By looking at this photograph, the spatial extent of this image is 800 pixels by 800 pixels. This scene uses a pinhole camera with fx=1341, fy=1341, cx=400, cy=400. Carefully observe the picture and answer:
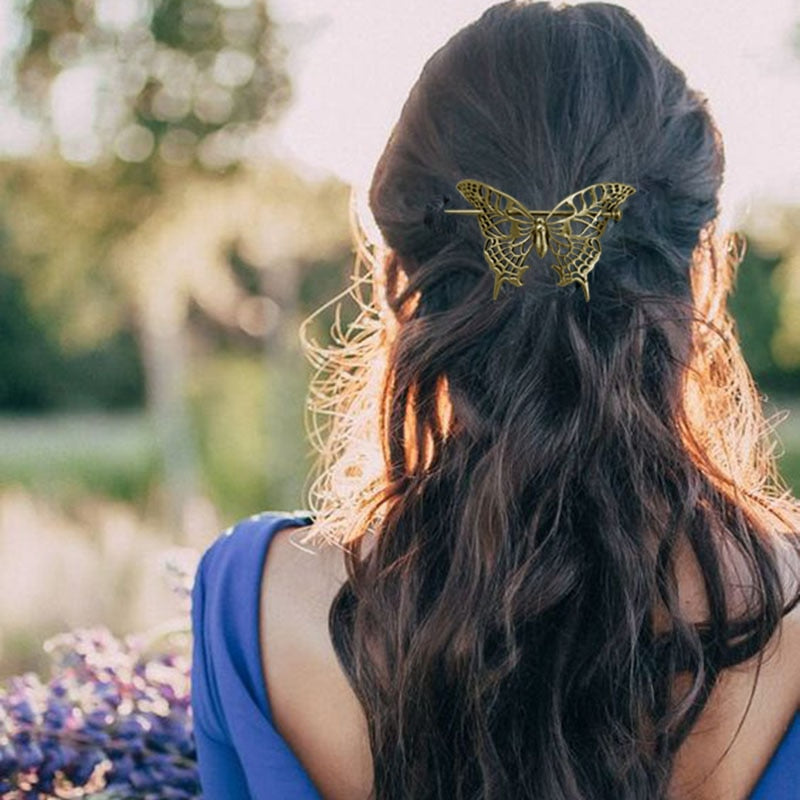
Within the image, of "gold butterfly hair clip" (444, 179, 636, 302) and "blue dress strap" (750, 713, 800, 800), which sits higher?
"gold butterfly hair clip" (444, 179, 636, 302)

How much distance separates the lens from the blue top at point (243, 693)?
1542 millimetres

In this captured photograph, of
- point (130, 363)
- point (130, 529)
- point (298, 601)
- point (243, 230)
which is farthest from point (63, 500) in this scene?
point (130, 363)

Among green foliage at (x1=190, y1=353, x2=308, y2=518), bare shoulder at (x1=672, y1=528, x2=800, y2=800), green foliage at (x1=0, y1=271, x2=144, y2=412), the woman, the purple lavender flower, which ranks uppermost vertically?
the woman

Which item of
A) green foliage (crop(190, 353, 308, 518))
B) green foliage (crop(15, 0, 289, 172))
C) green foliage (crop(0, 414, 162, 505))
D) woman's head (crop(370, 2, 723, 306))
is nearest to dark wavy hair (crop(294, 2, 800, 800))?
woman's head (crop(370, 2, 723, 306))

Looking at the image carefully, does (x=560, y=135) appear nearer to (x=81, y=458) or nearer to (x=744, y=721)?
(x=744, y=721)

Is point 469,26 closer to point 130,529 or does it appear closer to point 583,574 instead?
point 583,574

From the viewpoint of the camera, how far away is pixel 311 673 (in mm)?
1540

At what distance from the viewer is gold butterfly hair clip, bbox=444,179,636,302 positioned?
57.7 inches

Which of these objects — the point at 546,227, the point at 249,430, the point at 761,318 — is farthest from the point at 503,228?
the point at 761,318

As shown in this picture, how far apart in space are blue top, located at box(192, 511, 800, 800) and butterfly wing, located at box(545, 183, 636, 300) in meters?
0.44

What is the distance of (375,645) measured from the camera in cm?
151

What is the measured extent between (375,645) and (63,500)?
6991 mm

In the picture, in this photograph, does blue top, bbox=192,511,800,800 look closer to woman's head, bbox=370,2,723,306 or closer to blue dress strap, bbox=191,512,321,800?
blue dress strap, bbox=191,512,321,800

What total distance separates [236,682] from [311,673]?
10cm
